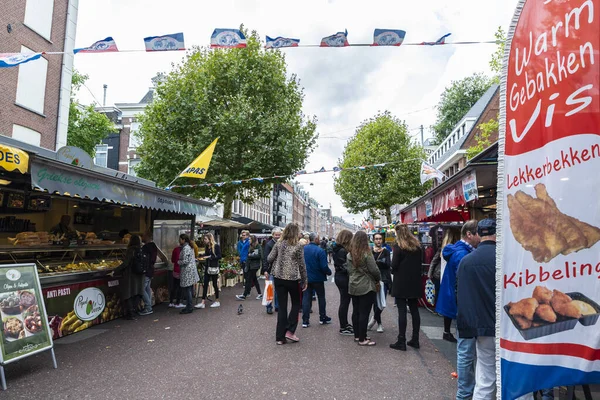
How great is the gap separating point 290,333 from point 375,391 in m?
2.27

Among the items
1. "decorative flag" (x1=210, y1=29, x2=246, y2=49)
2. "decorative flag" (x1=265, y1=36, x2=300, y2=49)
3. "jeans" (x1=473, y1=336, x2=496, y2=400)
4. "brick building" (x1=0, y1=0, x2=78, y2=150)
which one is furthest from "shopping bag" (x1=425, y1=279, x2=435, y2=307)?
"brick building" (x1=0, y1=0, x2=78, y2=150)

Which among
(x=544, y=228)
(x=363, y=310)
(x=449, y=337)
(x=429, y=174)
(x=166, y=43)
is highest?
(x=166, y=43)

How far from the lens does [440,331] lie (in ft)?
22.3

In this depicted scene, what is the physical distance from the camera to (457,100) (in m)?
45.1

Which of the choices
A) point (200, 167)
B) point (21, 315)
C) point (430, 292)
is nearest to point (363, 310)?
point (430, 292)

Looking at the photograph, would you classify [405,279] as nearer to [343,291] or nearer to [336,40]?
[343,291]

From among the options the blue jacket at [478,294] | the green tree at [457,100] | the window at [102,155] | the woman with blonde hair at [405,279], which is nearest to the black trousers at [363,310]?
the woman with blonde hair at [405,279]

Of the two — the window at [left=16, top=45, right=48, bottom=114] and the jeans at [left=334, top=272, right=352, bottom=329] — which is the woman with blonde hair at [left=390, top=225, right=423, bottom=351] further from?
the window at [left=16, top=45, right=48, bottom=114]

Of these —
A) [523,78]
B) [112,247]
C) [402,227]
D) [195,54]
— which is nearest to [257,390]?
[402,227]

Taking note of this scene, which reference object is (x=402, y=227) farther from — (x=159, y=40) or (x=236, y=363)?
(x=159, y=40)

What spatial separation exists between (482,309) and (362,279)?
2858mm

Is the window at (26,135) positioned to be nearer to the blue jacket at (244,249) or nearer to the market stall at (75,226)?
the market stall at (75,226)

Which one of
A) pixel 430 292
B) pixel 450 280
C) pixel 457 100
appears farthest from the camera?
pixel 457 100

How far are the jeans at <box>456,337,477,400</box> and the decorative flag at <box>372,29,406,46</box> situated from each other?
4.99 meters
